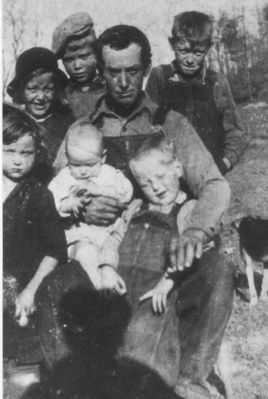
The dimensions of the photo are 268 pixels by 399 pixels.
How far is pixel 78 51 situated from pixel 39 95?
1.44 feet

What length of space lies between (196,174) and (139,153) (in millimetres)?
243

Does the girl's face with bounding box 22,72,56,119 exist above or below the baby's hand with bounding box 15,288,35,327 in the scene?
above

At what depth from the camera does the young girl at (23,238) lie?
1964 millimetres

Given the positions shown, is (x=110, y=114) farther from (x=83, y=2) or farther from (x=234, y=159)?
(x=234, y=159)

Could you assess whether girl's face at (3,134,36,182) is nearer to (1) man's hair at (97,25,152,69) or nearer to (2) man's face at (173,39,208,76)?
(1) man's hair at (97,25,152,69)

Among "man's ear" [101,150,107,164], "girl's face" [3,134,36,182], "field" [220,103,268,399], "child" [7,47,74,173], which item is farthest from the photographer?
"child" [7,47,74,173]

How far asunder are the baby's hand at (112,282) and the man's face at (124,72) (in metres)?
0.78

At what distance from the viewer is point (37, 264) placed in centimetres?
206

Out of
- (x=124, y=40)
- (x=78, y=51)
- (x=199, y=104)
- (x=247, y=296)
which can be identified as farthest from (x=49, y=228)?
(x=247, y=296)

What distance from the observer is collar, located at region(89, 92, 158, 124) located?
240 cm

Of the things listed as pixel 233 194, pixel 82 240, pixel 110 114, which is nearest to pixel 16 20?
pixel 110 114

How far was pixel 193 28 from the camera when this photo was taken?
3.08 meters

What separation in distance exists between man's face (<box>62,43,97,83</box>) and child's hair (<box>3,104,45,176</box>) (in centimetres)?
72

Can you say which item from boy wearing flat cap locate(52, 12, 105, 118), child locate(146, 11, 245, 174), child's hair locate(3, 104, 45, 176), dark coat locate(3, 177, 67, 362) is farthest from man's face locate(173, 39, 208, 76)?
dark coat locate(3, 177, 67, 362)
